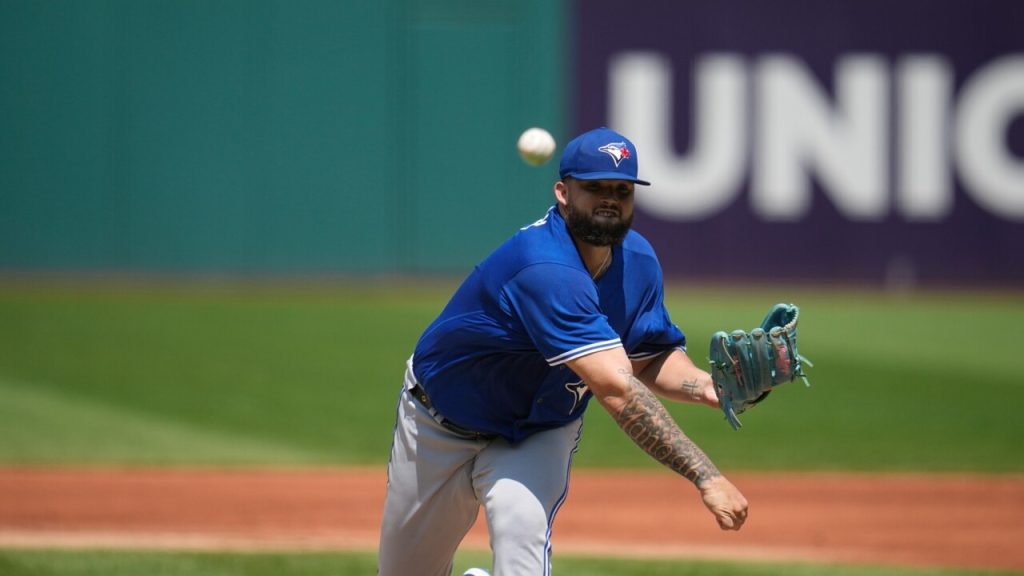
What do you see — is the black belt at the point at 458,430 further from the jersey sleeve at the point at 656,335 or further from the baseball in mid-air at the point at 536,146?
the baseball in mid-air at the point at 536,146

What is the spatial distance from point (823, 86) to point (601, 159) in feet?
47.8

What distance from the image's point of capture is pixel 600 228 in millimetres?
4047

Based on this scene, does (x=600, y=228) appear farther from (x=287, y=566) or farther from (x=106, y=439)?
(x=106, y=439)

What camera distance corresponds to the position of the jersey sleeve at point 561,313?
3.94 meters

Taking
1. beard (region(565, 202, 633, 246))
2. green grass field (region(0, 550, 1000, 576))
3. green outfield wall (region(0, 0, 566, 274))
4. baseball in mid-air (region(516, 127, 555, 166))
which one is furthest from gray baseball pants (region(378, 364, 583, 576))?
green outfield wall (region(0, 0, 566, 274))

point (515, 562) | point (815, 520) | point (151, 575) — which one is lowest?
point (815, 520)

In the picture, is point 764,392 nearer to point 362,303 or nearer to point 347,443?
point 347,443

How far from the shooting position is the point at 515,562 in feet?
13.3

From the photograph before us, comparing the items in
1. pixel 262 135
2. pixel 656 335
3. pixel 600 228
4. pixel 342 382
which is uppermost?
pixel 600 228

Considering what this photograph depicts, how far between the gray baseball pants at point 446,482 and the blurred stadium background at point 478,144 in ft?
38.2

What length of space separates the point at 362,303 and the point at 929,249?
25.1ft

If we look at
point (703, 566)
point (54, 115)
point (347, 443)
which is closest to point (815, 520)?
point (703, 566)

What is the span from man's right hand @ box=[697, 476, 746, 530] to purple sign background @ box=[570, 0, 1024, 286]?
1400cm

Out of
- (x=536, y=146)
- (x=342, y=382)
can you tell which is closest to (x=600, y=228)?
(x=536, y=146)
